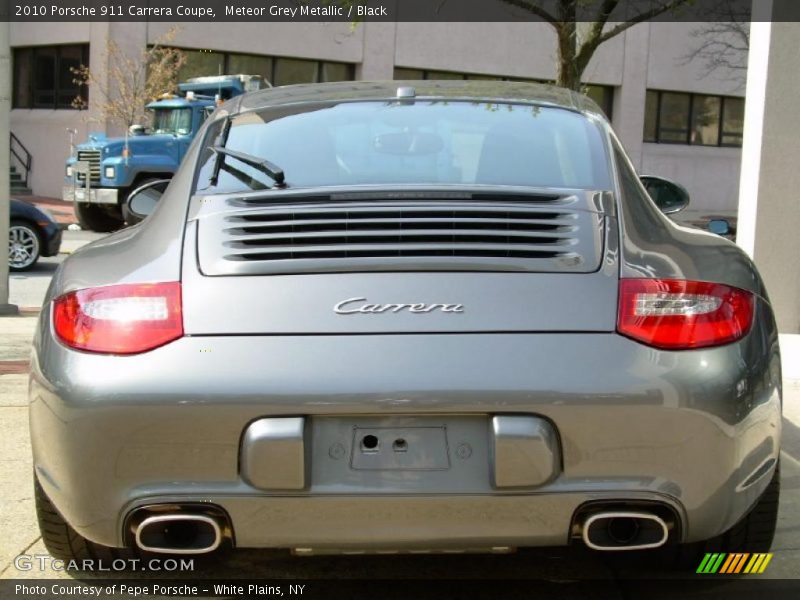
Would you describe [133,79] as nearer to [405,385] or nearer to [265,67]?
[265,67]

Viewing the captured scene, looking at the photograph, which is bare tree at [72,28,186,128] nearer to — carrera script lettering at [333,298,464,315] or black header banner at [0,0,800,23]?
black header banner at [0,0,800,23]

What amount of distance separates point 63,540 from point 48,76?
29004 mm

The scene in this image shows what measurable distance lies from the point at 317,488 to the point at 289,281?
1.74 feet

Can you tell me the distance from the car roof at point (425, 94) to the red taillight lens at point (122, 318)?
4.03ft

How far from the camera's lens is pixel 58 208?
87.6ft

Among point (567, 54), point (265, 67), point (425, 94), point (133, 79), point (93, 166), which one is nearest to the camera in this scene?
point (425, 94)

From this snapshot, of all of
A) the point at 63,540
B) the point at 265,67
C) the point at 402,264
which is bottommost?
the point at 63,540

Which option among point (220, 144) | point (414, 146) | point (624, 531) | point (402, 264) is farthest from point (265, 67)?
point (624, 531)

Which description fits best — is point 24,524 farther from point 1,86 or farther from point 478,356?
point 1,86

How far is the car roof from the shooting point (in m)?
4.04

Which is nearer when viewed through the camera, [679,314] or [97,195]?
[679,314]

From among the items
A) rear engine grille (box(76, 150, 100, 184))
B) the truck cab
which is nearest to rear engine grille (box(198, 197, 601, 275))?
the truck cab

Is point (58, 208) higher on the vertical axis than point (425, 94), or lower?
lower

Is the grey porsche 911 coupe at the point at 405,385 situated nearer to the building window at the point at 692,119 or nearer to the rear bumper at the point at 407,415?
the rear bumper at the point at 407,415
